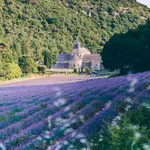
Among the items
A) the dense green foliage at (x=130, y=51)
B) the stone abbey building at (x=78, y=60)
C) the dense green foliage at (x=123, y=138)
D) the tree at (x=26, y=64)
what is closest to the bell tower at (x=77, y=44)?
the stone abbey building at (x=78, y=60)

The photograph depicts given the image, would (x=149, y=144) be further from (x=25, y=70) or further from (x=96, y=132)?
(x=25, y=70)

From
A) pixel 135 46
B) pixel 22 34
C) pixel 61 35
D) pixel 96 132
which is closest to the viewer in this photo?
pixel 96 132

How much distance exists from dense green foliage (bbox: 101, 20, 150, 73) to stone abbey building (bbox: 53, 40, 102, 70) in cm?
9860

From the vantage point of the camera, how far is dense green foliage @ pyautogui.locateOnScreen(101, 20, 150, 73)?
144 feet

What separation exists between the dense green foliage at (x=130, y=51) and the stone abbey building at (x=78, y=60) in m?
98.6

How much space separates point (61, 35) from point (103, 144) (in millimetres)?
177796

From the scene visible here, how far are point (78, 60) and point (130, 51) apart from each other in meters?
117

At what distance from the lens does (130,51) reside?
157ft

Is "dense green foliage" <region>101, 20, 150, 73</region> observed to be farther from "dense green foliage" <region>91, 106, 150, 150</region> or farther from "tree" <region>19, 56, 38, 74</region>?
"tree" <region>19, 56, 38, 74</region>

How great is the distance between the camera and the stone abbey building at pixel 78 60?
15631cm

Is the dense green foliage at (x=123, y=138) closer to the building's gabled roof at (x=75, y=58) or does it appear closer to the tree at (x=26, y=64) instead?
the tree at (x=26, y=64)

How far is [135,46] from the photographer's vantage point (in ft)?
153

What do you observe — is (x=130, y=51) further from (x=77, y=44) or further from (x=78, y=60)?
(x=77, y=44)

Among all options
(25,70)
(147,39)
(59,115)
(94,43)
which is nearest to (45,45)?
(94,43)
